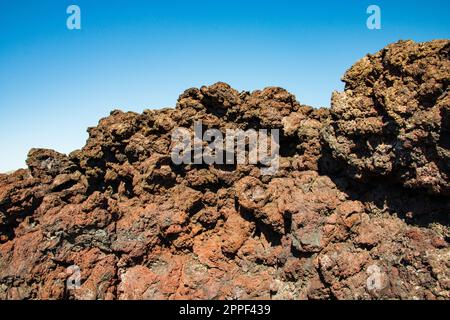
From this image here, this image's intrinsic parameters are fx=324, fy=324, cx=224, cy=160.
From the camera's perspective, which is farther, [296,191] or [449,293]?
[296,191]

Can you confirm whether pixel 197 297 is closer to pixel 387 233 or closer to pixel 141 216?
pixel 141 216

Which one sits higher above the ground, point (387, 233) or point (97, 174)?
point (97, 174)

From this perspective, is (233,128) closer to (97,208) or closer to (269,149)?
(269,149)

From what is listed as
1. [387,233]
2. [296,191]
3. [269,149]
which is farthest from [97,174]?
[387,233]

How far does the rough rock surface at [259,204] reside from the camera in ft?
39.9

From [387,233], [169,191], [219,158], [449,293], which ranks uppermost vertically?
[219,158]

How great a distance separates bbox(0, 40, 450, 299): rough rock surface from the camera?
12.2 metres

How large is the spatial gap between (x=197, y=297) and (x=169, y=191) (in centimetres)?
489

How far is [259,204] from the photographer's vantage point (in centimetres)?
1476
